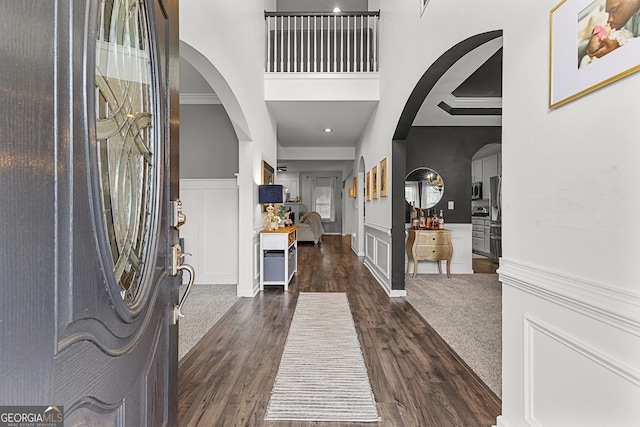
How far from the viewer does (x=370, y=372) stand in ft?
7.06

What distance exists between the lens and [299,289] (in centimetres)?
442

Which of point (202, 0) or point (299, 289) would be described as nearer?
point (202, 0)

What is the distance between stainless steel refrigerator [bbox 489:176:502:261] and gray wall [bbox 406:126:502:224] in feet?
5.11

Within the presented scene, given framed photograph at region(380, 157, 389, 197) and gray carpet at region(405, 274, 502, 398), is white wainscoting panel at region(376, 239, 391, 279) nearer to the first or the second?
gray carpet at region(405, 274, 502, 398)

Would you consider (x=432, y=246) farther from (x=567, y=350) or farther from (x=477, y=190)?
(x=567, y=350)

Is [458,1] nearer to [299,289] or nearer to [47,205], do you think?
[47,205]

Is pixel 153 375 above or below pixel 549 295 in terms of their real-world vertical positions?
below

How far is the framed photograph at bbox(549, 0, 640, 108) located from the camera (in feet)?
3.06

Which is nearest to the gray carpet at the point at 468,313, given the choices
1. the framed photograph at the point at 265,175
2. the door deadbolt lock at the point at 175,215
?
the door deadbolt lock at the point at 175,215

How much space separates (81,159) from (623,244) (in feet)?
4.64

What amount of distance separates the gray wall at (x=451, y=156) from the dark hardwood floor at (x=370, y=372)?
251 cm

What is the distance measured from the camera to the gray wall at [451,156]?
538 centimetres

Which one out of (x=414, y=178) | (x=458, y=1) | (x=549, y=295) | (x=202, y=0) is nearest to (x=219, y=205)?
(x=202, y=0)

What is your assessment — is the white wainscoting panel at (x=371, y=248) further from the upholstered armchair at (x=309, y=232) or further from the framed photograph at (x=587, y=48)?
the framed photograph at (x=587, y=48)
